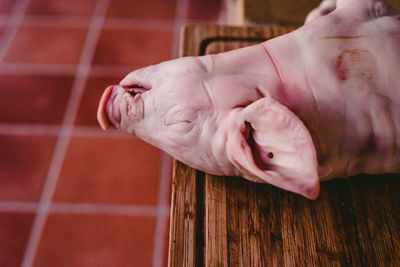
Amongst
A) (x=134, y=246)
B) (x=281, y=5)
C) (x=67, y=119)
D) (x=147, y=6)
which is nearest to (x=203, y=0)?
(x=147, y=6)

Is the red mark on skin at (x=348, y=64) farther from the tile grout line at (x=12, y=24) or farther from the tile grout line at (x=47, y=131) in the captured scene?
the tile grout line at (x=12, y=24)

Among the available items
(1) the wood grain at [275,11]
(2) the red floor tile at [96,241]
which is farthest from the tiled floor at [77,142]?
(1) the wood grain at [275,11]

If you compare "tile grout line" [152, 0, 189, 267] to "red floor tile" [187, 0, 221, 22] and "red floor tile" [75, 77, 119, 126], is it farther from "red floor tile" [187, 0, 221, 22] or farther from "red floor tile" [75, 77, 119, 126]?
"red floor tile" [187, 0, 221, 22]

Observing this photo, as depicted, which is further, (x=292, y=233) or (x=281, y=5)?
(x=281, y=5)

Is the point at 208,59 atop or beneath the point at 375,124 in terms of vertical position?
atop

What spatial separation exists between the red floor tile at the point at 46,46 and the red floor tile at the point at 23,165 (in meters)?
0.43

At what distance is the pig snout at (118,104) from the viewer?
84 cm

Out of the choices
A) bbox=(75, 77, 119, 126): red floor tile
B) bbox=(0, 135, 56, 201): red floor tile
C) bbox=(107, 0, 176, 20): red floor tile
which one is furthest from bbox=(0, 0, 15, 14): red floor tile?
bbox=(0, 135, 56, 201): red floor tile

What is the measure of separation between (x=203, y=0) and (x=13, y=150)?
119 cm

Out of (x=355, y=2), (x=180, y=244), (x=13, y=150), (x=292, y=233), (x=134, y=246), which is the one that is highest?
(x=13, y=150)

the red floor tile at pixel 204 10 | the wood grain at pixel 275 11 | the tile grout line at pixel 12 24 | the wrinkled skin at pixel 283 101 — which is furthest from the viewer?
the red floor tile at pixel 204 10

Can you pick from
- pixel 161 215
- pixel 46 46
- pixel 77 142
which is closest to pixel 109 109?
pixel 161 215

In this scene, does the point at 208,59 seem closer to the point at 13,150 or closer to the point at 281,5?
the point at 281,5

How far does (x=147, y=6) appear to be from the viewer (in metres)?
2.07
